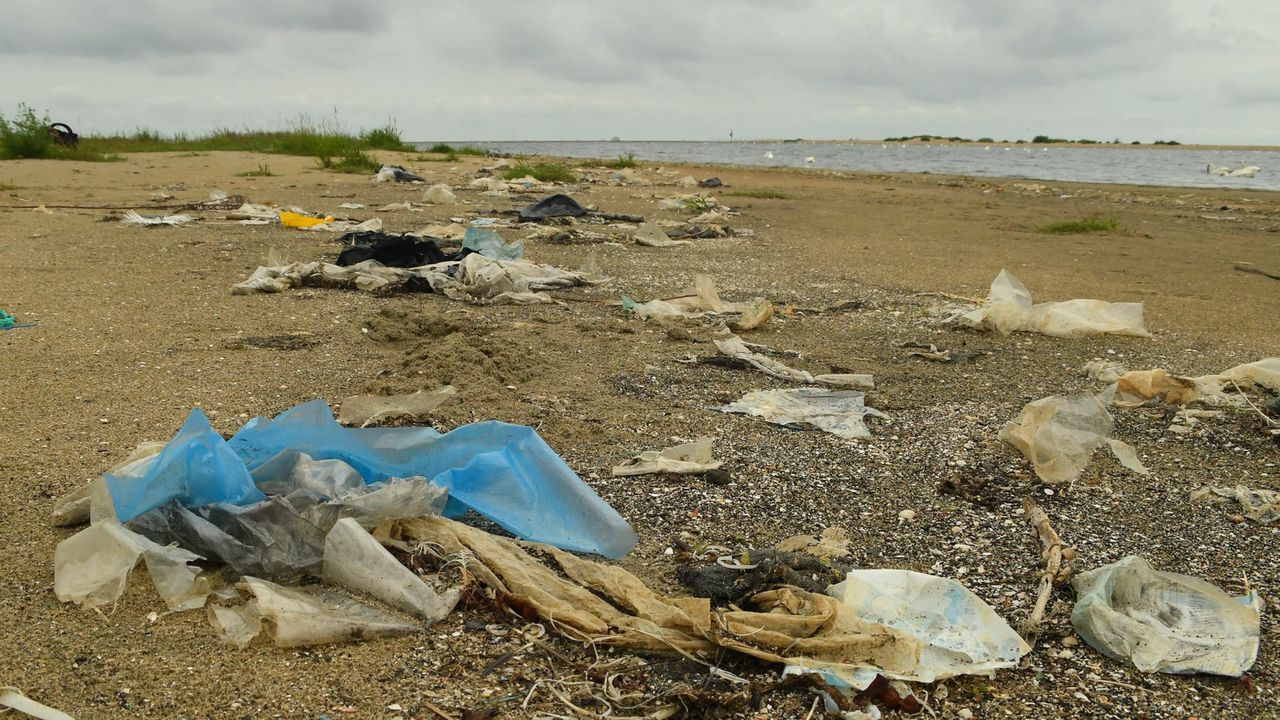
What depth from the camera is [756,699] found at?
1.88m

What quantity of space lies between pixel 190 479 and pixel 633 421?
169 cm

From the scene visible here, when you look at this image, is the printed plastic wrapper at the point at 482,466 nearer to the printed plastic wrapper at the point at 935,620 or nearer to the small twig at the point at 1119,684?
the printed plastic wrapper at the point at 935,620

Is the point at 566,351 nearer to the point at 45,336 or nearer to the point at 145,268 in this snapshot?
the point at 45,336

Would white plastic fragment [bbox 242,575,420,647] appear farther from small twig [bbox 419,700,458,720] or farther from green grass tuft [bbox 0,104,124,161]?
green grass tuft [bbox 0,104,124,161]

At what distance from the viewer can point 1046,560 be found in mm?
2471

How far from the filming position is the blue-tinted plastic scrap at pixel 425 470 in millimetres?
2328

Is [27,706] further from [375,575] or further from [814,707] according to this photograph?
[814,707]

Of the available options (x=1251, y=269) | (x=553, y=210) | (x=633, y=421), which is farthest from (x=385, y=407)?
(x=1251, y=269)

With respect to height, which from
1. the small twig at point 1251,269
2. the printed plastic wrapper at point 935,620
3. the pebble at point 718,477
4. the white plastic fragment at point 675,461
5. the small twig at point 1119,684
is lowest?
the small twig at point 1119,684

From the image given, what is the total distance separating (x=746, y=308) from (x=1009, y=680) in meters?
3.75

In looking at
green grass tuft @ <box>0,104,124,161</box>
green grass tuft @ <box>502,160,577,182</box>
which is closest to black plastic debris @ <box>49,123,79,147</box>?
green grass tuft @ <box>0,104,124,161</box>

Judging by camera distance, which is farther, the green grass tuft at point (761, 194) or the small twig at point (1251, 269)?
the green grass tuft at point (761, 194)

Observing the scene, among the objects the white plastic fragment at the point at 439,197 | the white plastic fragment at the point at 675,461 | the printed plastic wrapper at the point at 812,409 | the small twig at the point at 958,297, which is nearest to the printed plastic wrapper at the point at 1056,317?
the small twig at the point at 958,297

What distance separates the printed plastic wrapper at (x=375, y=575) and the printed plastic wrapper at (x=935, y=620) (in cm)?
96
